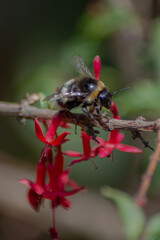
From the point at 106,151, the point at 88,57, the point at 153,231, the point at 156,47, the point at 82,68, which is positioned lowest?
the point at 153,231

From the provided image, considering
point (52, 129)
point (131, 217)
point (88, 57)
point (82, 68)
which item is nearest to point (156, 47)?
point (88, 57)

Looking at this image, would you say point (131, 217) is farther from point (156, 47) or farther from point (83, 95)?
point (156, 47)

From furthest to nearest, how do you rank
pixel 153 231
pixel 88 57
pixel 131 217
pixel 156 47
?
pixel 88 57 → pixel 156 47 → pixel 131 217 → pixel 153 231

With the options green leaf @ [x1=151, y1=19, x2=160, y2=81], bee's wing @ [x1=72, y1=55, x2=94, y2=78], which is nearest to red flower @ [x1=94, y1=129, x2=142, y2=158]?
bee's wing @ [x1=72, y1=55, x2=94, y2=78]

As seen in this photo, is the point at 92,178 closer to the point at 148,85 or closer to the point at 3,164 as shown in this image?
the point at 3,164

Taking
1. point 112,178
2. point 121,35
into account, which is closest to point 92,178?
point 112,178

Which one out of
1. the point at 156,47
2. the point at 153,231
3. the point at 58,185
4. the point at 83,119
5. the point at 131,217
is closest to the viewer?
the point at 83,119

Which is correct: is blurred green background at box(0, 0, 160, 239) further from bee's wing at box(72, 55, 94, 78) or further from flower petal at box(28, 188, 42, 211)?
flower petal at box(28, 188, 42, 211)
